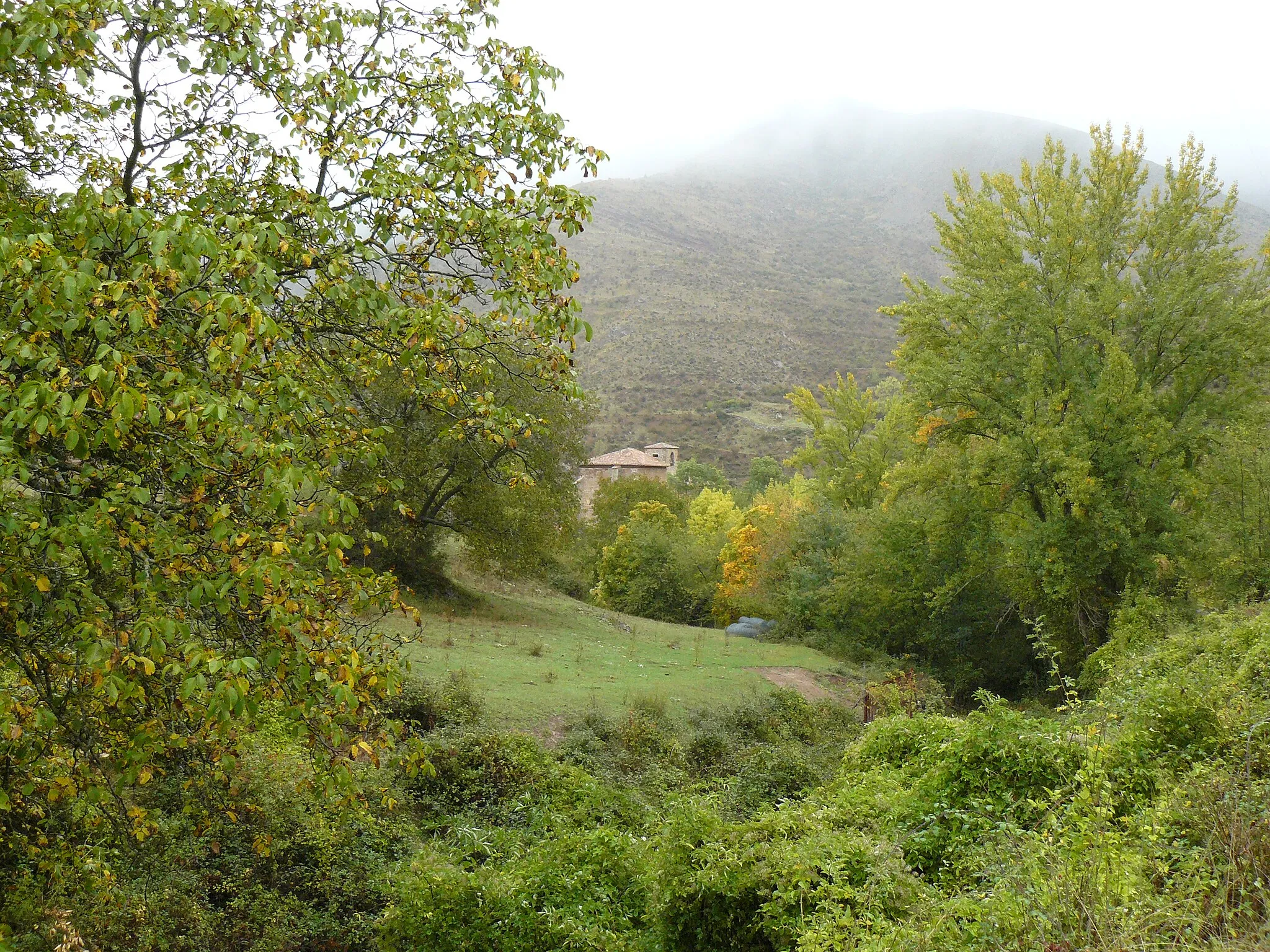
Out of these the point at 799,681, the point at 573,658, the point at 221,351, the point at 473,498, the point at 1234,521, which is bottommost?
the point at 799,681

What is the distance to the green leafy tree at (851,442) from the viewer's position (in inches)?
1309

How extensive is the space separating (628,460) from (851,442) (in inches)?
1162

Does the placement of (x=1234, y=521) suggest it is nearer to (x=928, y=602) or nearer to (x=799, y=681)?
(x=928, y=602)

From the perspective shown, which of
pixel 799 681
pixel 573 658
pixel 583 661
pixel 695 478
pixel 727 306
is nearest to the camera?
pixel 583 661

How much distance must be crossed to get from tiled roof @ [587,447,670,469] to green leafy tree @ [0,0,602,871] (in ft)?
191

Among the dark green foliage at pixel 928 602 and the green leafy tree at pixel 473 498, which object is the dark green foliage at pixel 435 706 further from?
the dark green foliage at pixel 928 602

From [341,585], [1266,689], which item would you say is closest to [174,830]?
[341,585]

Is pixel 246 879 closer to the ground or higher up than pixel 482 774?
higher up

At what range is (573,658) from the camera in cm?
1891

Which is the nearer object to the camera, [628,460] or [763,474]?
[628,460]

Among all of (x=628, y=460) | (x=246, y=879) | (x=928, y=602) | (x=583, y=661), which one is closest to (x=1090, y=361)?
(x=928, y=602)

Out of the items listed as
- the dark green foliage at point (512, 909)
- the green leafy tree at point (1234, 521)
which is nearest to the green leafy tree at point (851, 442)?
the green leafy tree at point (1234, 521)

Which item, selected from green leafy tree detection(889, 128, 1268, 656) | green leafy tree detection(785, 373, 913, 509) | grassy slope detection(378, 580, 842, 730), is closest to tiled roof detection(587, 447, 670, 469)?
green leafy tree detection(785, 373, 913, 509)

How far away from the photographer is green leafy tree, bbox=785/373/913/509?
33.2 m
